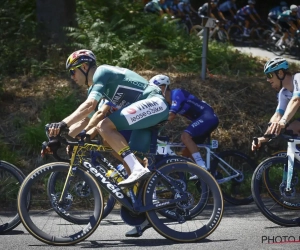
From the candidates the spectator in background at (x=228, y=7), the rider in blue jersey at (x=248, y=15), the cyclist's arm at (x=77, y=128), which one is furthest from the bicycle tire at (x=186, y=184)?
the spectator in background at (x=228, y=7)

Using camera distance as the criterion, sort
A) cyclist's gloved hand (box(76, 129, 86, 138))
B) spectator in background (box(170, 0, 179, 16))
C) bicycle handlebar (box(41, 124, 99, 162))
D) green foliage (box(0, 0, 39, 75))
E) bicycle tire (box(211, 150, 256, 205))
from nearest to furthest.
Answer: bicycle handlebar (box(41, 124, 99, 162)) → cyclist's gloved hand (box(76, 129, 86, 138)) → bicycle tire (box(211, 150, 256, 205)) → green foliage (box(0, 0, 39, 75)) → spectator in background (box(170, 0, 179, 16))

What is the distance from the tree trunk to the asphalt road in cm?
727

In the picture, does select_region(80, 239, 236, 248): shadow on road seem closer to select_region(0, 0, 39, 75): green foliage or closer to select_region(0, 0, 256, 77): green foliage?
select_region(0, 0, 256, 77): green foliage

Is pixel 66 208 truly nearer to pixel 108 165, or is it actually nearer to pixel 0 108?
pixel 108 165

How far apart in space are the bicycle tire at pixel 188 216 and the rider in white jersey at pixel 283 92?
1.34m

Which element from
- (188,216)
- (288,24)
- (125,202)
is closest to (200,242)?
(188,216)

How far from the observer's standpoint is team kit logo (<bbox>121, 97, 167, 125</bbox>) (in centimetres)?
766

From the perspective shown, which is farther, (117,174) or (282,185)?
(282,185)

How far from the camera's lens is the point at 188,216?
7824mm

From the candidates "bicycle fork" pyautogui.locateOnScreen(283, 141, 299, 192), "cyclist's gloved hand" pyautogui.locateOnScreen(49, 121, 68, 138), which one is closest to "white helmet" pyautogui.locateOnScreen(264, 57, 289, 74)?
"bicycle fork" pyautogui.locateOnScreen(283, 141, 299, 192)

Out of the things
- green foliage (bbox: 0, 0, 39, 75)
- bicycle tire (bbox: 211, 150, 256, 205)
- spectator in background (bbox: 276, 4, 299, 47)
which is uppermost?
green foliage (bbox: 0, 0, 39, 75)

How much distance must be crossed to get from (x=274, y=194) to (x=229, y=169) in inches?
85.4

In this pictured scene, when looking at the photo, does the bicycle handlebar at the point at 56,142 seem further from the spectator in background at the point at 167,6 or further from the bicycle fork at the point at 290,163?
the spectator in background at the point at 167,6

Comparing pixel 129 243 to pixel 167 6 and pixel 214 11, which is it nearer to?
pixel 167 6
